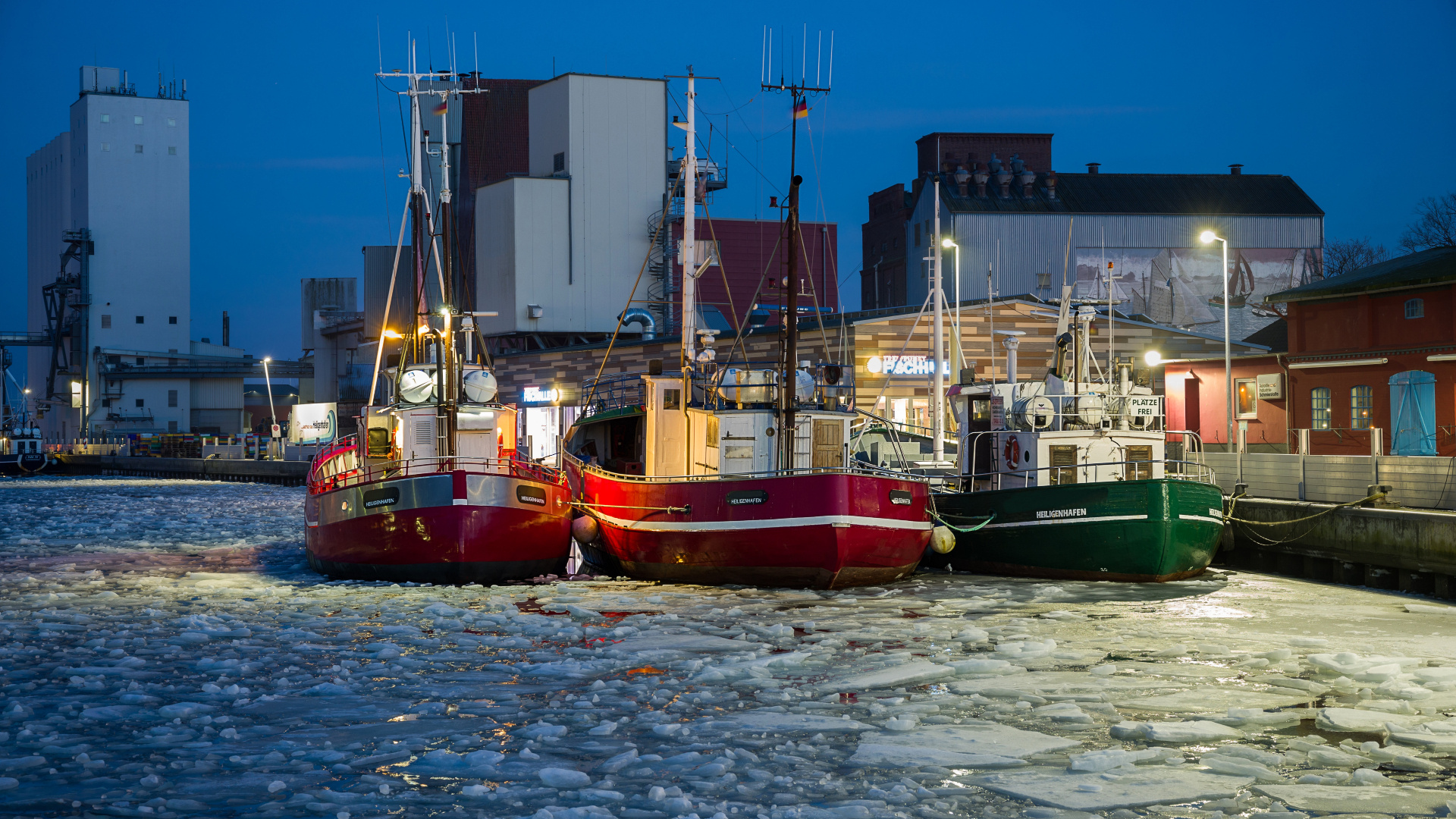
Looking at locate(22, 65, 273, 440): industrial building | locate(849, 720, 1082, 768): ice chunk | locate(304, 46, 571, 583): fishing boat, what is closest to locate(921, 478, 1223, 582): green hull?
locate(304, 46, 571, 583): fishing boat

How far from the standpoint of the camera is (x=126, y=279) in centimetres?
10069

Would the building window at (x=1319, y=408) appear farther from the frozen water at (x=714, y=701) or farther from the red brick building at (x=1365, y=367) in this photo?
the frozen water at (x=714, y=701)

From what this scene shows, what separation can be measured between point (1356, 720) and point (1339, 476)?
13.7m

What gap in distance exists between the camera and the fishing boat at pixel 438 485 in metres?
21.7

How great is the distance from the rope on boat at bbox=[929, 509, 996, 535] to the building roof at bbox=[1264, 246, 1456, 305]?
18.0 meters

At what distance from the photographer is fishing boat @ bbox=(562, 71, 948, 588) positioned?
20531mm

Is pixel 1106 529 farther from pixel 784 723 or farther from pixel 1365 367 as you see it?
pixel 1365 367

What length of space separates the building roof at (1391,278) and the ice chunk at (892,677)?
26340mm

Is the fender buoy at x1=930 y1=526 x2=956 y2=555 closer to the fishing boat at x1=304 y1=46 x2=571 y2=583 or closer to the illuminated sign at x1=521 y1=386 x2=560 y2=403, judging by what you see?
the fishing boat at x1=304 y1=46 x2=571 y2=583

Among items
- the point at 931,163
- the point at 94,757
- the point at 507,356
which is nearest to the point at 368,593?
the point at 94,757

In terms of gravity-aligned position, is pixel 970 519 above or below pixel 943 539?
above

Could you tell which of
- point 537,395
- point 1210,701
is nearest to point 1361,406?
point 1210,701

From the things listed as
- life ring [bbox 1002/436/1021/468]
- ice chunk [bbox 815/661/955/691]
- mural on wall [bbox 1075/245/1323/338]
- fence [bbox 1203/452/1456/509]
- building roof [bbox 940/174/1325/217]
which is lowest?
ice chunk [bbox 815/661/955/691]

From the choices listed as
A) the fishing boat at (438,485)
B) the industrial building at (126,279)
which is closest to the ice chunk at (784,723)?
the fishing boat at (438,485)
